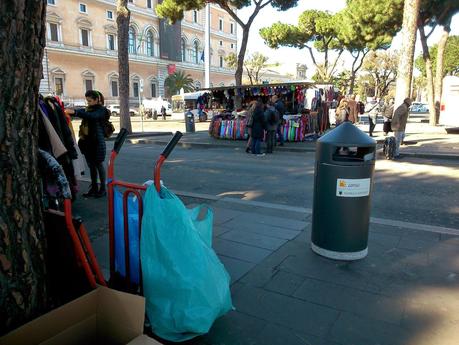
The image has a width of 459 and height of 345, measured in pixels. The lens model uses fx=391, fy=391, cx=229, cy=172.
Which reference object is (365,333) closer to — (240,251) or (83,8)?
(240,251)

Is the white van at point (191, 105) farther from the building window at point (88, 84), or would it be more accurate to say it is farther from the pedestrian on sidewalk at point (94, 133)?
the pedestrian on sidewalk at point (94, 133)

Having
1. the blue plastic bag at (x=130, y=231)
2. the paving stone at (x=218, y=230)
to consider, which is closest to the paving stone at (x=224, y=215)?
the paving stone at (x=218, y=230)

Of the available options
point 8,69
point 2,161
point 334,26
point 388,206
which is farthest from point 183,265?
point 334,26

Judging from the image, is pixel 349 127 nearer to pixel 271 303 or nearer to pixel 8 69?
pixel 271 303

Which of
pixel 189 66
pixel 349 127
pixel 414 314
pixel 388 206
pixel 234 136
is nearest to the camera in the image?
pixel 414 314

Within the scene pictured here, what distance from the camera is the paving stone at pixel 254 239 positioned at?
13.1 feet

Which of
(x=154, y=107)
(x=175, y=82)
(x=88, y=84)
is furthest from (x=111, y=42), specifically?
(x=154, y=107)

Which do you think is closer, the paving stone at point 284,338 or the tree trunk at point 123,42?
the paving stone at point 284,338

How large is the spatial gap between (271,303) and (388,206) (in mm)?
3562

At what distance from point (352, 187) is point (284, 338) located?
1538 mm

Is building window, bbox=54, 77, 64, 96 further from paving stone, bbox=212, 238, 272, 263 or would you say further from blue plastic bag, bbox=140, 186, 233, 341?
blue plastic bag, bbox=140, 186, 233, 341

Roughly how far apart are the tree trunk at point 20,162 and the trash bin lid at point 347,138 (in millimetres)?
2377

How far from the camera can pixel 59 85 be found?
51219mm

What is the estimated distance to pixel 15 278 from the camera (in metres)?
1.96
